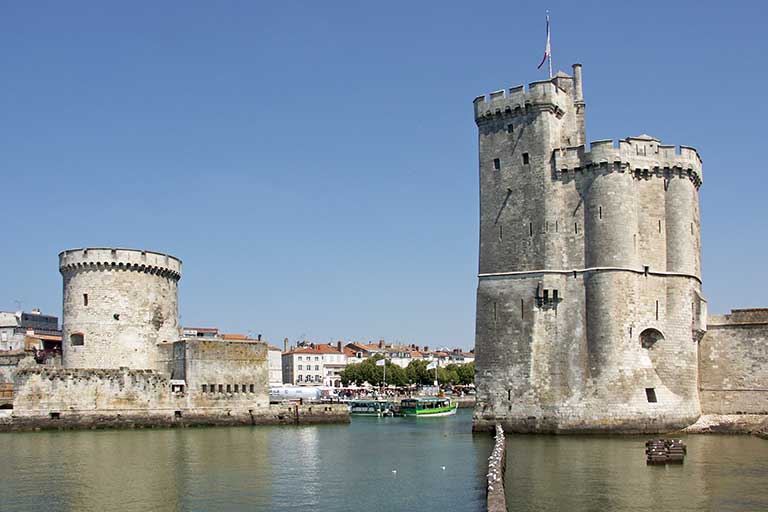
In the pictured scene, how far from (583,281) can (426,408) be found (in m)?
36.9

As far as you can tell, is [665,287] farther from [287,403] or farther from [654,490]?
[287,403]

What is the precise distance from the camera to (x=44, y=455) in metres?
34.8

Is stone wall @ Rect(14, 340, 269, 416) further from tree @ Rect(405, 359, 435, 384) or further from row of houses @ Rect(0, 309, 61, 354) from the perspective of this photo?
tree @ Rect(405, 359, 435, 384)

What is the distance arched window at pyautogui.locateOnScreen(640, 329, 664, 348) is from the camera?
4234 centimetres

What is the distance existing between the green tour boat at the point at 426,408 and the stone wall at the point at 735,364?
31.6 metres

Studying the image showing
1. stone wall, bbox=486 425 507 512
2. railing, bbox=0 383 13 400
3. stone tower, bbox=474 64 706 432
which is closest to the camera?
stone wall, bbox=486 425 507 512

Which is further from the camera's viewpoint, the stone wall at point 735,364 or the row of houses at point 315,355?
the row of houses at point 315,355

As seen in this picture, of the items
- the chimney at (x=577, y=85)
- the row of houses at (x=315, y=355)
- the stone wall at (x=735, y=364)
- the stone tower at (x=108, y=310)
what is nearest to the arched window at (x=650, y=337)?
the stone wall at (x=735, y=364)

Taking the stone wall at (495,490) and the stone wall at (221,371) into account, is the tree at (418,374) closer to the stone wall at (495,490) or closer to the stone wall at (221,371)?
the stone wall at (221,371)

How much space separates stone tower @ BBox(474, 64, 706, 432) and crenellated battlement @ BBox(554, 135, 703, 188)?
5 centimetres

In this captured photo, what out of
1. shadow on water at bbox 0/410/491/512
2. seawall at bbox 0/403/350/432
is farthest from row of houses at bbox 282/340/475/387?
shadow on water at bbox 0/410/491/512

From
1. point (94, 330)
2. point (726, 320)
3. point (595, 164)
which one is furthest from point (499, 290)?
point (94, 330)

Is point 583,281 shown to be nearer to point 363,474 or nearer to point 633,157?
point 633,157

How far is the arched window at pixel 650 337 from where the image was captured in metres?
42.3
